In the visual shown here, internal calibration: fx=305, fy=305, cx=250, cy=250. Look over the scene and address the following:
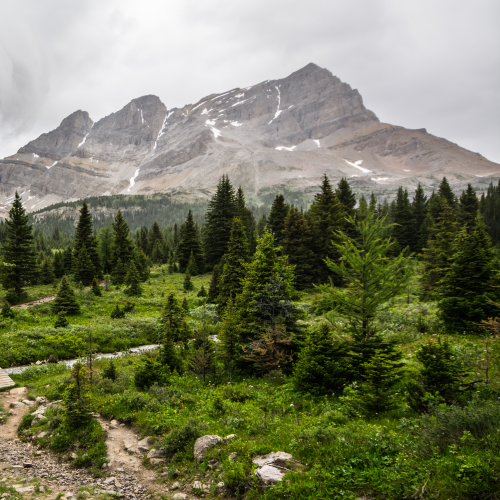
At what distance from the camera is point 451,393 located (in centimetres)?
920

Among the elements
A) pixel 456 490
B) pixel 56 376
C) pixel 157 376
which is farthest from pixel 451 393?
pixel 56 376

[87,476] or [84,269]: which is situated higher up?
[84,269]

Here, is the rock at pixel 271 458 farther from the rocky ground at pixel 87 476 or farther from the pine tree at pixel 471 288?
the pine tree at pixel 471 288

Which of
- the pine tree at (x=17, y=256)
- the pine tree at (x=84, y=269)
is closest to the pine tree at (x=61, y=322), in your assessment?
the pine tree at (x=17, y=256)

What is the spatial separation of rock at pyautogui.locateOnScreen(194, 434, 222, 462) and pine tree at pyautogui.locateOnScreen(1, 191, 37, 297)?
34.0 m

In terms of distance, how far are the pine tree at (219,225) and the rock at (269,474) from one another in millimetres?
45697

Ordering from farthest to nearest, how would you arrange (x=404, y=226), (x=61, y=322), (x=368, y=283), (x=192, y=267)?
(x=404, y=226), (x=192, y=267), (x=61, y=322), (x=368, y=283)

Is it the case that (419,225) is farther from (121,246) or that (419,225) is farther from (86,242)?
(86,242)

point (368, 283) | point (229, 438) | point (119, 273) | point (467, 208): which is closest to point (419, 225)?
point (467, 208)

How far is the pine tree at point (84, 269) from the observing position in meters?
42.6

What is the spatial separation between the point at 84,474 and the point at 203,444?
3860 mm

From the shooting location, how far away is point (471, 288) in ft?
59.5

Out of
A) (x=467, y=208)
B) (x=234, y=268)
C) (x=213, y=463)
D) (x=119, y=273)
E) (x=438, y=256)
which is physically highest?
(x=467, y=208)

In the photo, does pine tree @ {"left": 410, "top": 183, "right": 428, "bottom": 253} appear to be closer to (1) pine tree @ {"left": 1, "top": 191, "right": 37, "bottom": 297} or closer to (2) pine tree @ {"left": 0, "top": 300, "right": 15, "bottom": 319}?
(2) pine tree @ {"left": 0, "top": 300, "right": 15, "bottom": 319}
